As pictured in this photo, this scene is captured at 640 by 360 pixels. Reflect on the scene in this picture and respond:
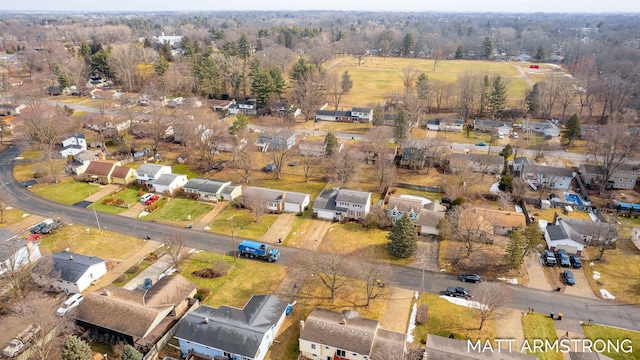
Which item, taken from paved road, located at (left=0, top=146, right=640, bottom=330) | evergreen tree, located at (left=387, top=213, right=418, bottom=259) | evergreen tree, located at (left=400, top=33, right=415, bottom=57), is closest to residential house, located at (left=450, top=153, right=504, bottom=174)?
evergreen tree, located at (left=387, top=213, right=418, bottom=259)

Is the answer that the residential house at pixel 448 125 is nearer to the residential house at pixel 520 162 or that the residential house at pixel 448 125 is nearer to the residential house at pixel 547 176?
the residential house at pixel 520 162

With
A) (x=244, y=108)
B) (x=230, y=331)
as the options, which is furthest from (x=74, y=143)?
(x=230, y=331)

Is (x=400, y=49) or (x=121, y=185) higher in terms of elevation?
(x=400, y=49)

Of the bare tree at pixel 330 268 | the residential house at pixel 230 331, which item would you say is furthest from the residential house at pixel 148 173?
the residential house at pixel 230 331

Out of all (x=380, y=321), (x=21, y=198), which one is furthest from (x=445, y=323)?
(x=21, y=198)

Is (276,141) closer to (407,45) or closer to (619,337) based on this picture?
(619,337)

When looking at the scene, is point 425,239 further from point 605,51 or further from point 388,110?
point 605,51

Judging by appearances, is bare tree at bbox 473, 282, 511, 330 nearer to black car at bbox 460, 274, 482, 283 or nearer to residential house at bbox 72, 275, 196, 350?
black car at bbox 460, 274, 482, 283
